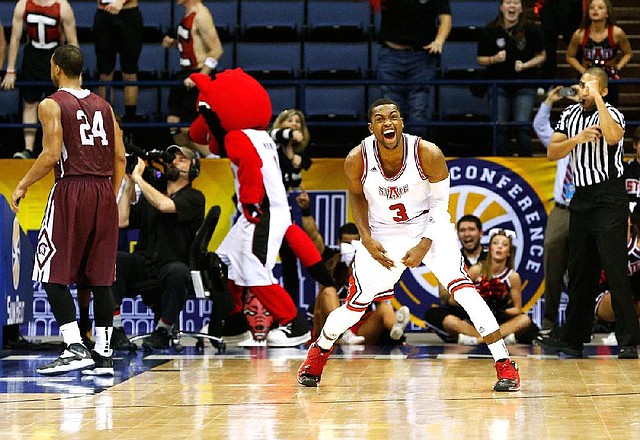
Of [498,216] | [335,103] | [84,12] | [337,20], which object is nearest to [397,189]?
[498,216]

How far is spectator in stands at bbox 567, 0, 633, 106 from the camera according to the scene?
10820 millimetres

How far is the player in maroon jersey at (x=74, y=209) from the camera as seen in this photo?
753 centimetres

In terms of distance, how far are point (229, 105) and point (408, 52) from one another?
6.92ft

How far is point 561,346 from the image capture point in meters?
9.06

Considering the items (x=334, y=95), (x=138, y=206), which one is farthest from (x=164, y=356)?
(x=334, y=95)

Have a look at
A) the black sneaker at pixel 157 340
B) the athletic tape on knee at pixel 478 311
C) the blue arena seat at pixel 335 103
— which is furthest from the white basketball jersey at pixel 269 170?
the athletic tape on knee at pixel 478 311

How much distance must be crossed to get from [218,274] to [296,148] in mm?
1410

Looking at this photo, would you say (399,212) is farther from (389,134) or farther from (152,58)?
(152,58)

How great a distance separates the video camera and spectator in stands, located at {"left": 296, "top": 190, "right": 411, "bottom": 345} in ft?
3.84

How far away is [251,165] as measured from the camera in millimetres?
9688

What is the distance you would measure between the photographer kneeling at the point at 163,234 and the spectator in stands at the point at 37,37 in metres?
1.70

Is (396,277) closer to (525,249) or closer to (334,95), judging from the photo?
(525,249)

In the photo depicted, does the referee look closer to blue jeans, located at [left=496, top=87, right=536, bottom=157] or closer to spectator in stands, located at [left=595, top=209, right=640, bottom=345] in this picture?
spectator in stands, located at [left=595, top=209, right=640, bottom=345]

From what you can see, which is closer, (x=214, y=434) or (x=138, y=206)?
(x=214, y=434)
